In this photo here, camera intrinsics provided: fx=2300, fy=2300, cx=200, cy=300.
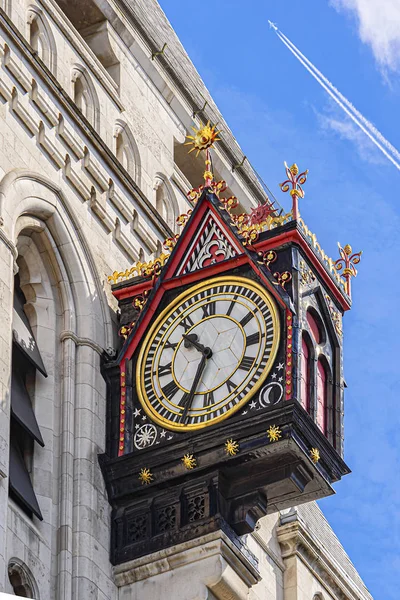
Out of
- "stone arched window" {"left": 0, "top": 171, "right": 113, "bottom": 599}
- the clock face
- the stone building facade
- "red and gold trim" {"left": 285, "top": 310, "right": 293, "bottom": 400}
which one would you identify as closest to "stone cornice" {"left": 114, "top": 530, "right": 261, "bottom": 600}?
the stone building facade

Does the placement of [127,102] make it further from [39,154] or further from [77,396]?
[77,396]

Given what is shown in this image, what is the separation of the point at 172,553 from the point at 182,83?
39.8 ft

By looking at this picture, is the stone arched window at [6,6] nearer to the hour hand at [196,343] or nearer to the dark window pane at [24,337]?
the dark window pane at [24,337]

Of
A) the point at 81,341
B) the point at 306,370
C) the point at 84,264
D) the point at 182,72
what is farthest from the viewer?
the point at 182,72

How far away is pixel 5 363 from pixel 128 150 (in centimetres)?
867

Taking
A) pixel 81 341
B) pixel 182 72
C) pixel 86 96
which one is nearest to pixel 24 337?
pixel 81 341

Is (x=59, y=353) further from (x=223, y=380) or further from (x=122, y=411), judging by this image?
(x=223, y=380)

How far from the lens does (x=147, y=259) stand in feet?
133

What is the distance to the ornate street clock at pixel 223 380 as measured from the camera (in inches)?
1394

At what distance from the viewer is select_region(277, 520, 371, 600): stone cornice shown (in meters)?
41.5

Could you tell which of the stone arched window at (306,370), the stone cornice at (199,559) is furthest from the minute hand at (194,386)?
the stone cornice at (199,559)

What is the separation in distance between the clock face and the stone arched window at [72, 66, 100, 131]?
191 inches

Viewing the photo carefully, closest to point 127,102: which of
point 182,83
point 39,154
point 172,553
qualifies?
point 182,83

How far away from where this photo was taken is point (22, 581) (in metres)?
33.6
